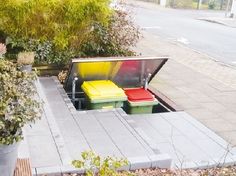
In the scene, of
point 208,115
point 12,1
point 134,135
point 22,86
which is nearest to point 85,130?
point 134,135

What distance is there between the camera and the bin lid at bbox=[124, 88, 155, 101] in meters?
6.99

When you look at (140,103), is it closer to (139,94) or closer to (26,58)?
(139,94)

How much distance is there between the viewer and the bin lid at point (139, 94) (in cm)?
699

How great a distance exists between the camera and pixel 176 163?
4.73 m

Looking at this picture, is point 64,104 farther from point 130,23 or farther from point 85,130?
point 130,23

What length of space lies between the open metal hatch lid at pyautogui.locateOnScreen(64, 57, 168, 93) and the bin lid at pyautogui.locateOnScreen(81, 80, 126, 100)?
188 mm

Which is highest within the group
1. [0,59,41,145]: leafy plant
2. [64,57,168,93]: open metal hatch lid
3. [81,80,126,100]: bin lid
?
[0,59,41,145]: leafy plant

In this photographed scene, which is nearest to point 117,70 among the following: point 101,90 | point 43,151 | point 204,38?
point 101,90

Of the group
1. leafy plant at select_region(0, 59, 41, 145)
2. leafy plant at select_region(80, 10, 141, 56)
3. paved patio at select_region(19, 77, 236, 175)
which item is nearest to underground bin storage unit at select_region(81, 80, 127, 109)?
paved patio at select_region(19, 77, 236, 175)

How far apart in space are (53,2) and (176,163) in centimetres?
478

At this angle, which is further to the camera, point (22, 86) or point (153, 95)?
point (153, 95)

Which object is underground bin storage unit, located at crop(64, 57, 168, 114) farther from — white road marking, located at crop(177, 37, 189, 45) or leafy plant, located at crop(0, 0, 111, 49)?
white road marking, located at crop(177, 37, 189, 45)

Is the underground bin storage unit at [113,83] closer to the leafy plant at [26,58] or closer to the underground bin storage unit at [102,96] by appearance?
the underground bin storage unit at [102,96]

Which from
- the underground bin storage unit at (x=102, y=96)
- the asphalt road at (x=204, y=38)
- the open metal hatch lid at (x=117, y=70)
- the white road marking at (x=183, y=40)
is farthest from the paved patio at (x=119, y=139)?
the white road marking at (x=183, y=40)
